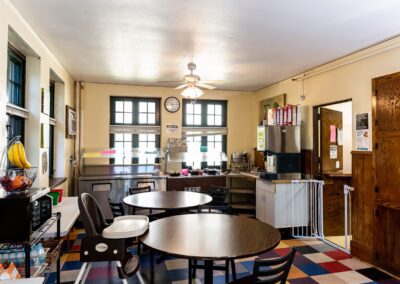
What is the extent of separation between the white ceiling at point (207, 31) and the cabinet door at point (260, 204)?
203cm

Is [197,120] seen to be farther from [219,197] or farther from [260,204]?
[219,197]

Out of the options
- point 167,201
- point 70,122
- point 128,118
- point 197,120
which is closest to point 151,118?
point 128,118

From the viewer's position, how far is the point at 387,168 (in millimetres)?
3227

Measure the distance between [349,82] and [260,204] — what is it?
233 cm

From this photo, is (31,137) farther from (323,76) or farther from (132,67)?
(323,76)

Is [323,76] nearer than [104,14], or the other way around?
[104,14]

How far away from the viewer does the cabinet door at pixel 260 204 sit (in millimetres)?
4758

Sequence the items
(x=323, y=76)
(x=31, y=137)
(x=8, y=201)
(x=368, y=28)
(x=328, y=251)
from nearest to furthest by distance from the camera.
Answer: (x=8, y=201) < (x=368, y=28) < (x=31, y=137) < (x=328, y=251) < (x=323, y=76)

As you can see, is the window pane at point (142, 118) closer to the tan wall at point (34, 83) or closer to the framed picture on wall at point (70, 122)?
the framed picture on wall at point (70, 122)

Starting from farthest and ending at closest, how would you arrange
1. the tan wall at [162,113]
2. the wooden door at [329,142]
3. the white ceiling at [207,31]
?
the tan wall at [162,113] < the wooden door at [329,142] < the white ceiling at [207,31]

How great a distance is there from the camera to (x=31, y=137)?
10.6 ft

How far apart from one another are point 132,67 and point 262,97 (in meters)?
2.90

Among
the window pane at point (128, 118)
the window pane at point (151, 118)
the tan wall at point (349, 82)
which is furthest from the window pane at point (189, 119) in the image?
the tan wall at point (349, 82)

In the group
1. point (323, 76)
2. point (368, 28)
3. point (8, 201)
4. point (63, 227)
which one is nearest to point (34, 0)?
point (8, 201)
